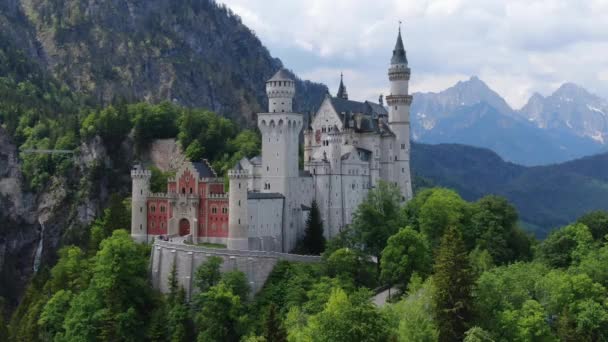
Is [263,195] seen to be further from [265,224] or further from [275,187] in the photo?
[275,187]

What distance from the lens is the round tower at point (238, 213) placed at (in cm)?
8269

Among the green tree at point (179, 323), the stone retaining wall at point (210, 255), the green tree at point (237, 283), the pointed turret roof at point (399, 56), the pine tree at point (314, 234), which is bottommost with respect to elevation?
the green tree at point (179, 323)

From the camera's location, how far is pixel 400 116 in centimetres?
10888

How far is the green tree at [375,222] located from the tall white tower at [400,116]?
15519mm

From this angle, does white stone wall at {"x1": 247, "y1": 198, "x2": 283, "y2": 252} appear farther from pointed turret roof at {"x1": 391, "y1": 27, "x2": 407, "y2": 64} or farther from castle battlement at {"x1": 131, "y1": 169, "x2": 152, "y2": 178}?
pointed turret roof at {"x1": 391, "y1": 27, "x2": 407, "y2": 64}

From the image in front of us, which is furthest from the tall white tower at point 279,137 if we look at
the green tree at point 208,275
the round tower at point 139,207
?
the green tree at point 208,275

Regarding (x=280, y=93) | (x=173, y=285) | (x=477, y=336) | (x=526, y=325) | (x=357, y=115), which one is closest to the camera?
(x=477, y=336)

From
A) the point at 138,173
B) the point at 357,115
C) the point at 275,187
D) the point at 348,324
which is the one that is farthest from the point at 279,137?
the point at 348,324

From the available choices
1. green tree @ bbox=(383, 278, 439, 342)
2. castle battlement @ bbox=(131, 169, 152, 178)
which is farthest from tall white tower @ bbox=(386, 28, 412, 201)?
green tree @ bbox=(383, 278, 439, 342)

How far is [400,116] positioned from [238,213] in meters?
34.4

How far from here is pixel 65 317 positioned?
8356 centimetres

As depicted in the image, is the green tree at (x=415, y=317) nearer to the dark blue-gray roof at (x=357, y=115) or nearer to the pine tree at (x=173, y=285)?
the pine tree at (x=173, y=285)

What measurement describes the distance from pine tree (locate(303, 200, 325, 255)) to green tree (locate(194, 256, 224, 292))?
14.3 meters

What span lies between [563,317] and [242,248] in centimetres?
3271
